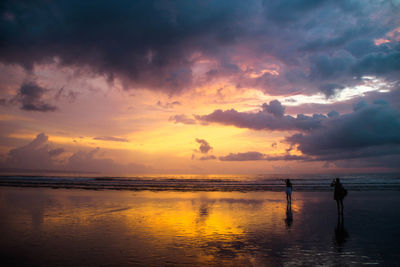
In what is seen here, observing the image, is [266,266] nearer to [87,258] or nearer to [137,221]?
[87,258]

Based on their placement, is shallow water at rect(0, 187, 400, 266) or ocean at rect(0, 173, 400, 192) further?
ocean at rect(0, 173, 400, 192)

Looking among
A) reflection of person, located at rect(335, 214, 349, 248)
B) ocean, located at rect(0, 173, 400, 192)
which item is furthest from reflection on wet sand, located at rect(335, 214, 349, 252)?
ocean, located at rect(0, 173, 400, 192)

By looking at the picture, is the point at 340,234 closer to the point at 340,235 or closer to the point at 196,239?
the point at 340,235

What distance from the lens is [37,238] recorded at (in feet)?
39.1

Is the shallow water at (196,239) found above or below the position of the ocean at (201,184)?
above

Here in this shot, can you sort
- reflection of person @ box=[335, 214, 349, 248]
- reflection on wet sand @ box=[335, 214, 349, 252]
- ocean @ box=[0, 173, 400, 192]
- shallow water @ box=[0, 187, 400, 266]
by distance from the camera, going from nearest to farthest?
shallow water @ box=[0, 187, 400, 266]
reflection on wet sand @ box=[335, 214, 349, 252]
reflection of person @ box=[335, 214, 349, 248]
ocean @ box=[0, 173, 400, 192]

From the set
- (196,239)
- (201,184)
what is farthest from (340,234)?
(201,184)

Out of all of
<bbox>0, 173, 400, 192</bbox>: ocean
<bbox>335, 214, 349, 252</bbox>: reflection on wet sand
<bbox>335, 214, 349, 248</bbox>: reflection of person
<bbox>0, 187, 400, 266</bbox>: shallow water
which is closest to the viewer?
<bbox>0, 187, 400, 266</bbox>: shallow water

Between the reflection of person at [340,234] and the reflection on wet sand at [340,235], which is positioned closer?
the reflection on wet sand at [340,235]

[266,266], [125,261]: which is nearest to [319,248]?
[266,266]

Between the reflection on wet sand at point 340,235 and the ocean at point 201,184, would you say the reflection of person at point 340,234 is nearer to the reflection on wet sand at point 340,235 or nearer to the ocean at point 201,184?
the reflection on wet sand at point 340,235

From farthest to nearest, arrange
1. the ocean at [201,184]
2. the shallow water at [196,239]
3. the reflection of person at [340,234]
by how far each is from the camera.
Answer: the ocean at [201,184]
the reflection of person at [340,234]
the shallow water at [196,239]

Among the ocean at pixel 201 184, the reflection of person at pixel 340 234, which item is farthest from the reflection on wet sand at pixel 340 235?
the ocean at pixel 201 184

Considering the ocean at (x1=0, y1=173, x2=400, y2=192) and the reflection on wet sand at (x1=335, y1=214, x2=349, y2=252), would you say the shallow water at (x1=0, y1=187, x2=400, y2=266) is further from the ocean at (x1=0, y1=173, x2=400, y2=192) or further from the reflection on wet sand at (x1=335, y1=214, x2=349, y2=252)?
the ocean at (x1=0, y1=173, x2=400, y2=192)
